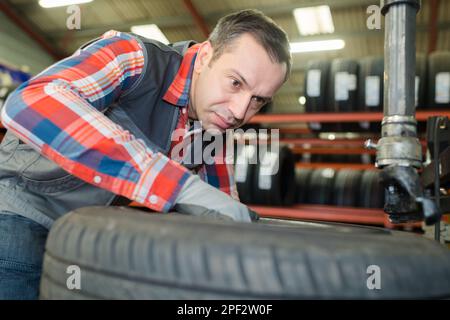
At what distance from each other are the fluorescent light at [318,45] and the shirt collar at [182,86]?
717 centimetres

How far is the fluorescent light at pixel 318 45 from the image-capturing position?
7.73 metres

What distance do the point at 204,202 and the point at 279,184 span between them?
2.32m

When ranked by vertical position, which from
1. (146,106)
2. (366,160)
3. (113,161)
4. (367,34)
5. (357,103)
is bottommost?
(113,161)

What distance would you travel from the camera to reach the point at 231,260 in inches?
18.1

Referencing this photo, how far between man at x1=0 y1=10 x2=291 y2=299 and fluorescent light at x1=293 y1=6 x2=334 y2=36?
20.8 feet

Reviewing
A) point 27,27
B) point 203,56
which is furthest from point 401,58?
point 27,27

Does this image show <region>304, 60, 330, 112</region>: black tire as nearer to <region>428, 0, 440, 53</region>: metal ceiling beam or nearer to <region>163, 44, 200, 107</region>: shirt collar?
<region>163, 44, 200, 107</region>: shirt collar

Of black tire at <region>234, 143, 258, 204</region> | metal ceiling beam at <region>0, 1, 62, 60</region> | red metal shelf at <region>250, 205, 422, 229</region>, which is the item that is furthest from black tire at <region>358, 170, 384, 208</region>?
metal ceiling beam at <region>0, 1, 62, 60</region>

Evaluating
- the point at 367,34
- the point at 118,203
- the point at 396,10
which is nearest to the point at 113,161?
the point at 118,203

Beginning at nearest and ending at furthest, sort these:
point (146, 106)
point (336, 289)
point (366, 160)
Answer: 1. point (336, 289)
2. point (146, 106)
3. point (366, 160)

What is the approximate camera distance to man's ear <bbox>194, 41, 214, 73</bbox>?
1033mm

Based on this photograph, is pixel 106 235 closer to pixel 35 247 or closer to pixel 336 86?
pixel 35 247

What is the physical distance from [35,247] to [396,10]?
2.75ft

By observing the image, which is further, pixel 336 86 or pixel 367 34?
pixel 367 34
